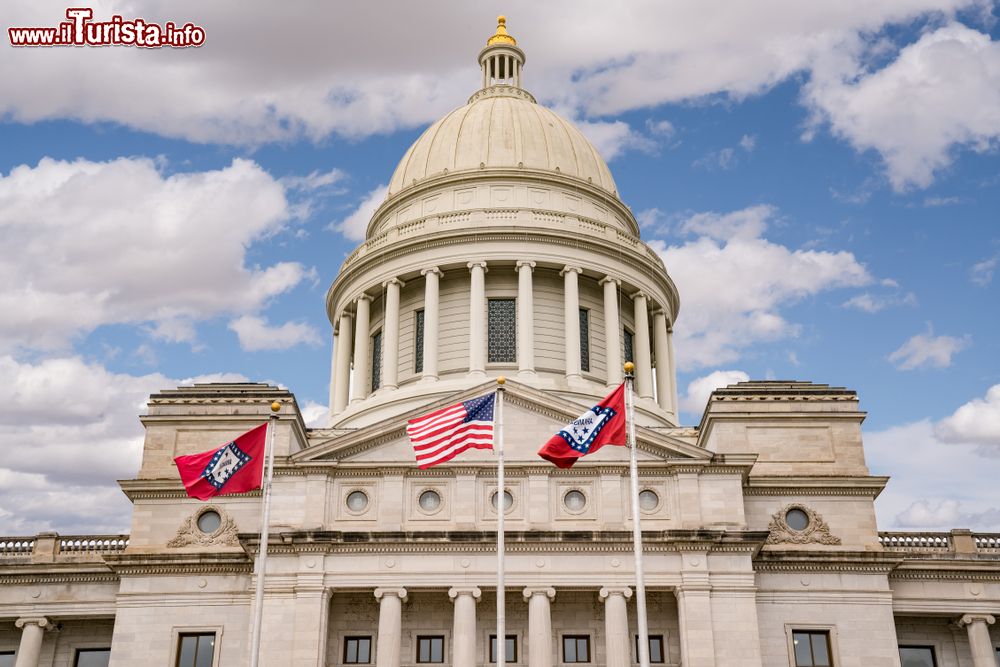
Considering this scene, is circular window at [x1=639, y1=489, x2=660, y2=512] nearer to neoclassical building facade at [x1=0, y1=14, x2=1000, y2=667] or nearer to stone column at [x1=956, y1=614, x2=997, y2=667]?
neoclassical building facade at [x1=0, y1=14, x2=1000, y2=667]

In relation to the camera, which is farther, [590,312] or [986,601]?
[590,312]

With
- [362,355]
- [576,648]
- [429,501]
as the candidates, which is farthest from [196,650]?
[362,355]

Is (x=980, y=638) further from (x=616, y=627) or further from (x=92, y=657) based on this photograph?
(x=92, y=657)

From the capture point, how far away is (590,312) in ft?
163

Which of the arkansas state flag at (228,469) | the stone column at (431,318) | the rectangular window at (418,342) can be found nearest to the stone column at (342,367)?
the rectangular window at (418,342)

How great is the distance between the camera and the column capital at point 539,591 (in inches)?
1289

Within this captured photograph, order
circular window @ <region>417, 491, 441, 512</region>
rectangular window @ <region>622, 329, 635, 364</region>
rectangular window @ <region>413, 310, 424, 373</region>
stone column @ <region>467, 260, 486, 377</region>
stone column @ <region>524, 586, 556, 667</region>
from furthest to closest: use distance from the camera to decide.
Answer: rectangular window @ <region>622, 329, 635, 364</region>
rectangular window @ <region>413, 310, 424, 373</region>
stone column @ <region>467, 260, 486, 377</region>
circular window @ <region>417, 491, 441, 512</region>
stone column @ <region>524, 586, 556, 667</region>

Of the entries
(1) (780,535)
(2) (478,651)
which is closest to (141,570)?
(2) (478,651)

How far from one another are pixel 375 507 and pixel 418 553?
2.13 meters

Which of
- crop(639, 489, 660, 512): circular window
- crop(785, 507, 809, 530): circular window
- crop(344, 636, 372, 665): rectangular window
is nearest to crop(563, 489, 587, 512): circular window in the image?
crop(639, 489, 660, 512): circular window

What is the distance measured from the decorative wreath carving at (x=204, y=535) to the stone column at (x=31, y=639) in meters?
5.62

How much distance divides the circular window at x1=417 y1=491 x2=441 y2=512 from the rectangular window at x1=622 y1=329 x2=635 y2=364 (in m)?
17.7

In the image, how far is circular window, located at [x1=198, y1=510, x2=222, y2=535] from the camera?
1425 inches

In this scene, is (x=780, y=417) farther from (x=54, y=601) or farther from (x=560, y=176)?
(x=54, y=601)
